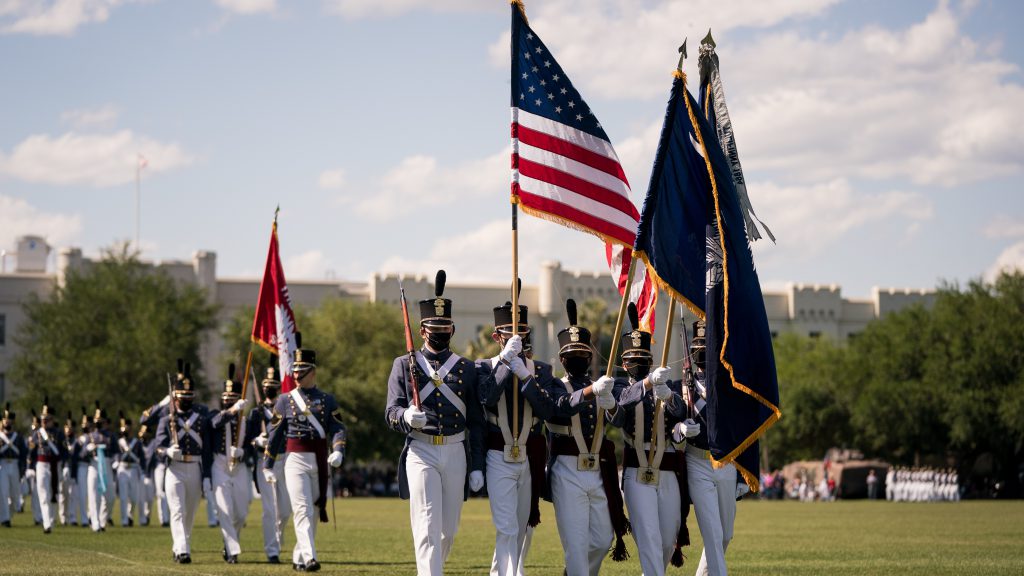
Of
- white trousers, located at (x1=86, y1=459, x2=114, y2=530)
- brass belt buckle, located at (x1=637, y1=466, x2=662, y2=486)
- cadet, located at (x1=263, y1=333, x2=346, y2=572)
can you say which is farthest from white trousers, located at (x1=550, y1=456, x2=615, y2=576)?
white trousers, located at (x1=86, y1=459, x2=114, y2=530)

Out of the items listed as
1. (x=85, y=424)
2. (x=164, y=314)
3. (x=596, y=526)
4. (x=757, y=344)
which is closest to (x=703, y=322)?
(x=757, y=344)

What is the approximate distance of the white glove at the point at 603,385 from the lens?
11.6 metres

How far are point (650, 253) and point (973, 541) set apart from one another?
1422 centimetres

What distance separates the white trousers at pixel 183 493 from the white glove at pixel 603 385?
8.92 metres

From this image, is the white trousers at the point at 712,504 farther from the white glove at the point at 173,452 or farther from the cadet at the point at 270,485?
the white glove at the point at 173,452

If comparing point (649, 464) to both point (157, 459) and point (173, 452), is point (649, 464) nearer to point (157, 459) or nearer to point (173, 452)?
point (173, 452)

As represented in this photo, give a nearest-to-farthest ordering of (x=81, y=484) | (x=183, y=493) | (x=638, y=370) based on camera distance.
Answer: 1. (x=638, y=370)
2. (x=183, y=493)
3. (x=81, y=484)

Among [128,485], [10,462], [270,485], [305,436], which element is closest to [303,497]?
[305,436]

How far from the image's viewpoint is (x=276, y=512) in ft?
64.4

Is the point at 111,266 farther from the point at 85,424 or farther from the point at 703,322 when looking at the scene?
the point at 703,322

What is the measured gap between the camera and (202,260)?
91.4 meters

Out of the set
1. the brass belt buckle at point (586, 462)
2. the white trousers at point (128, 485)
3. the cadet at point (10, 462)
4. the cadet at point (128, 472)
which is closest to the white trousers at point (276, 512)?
the brass belt buckle at point (586, 462)

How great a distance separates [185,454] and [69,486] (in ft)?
45.5

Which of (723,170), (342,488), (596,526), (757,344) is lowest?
(342,488)
